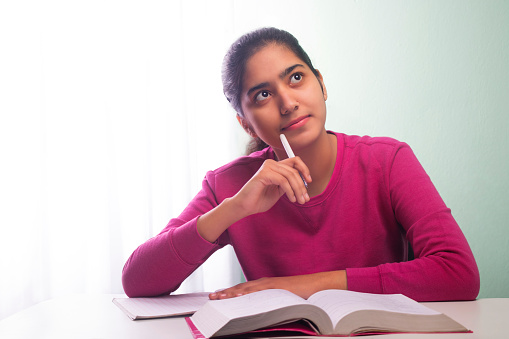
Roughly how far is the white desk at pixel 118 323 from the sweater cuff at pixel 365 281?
102 millimetres

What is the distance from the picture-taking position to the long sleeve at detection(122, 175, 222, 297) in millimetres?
1068

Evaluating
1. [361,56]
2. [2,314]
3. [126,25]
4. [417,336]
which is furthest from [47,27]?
[417,336]

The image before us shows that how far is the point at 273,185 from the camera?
3.62ft

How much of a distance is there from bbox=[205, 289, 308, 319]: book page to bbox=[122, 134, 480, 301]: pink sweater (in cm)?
25

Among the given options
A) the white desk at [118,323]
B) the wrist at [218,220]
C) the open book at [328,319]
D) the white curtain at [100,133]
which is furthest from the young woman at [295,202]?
the white curtain at [100,133]

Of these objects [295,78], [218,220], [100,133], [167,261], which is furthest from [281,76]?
[100,133]

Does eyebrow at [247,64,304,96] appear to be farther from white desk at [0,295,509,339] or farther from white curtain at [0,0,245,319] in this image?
white curtain at [0,0,245,319]

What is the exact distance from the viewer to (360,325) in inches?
24.3

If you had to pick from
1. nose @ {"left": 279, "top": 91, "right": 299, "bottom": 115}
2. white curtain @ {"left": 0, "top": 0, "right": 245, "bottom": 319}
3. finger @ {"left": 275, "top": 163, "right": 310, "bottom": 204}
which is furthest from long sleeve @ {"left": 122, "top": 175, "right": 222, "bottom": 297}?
white curtain @ {"left": 0, "top": 0, "right": 245, "bottom": 319}

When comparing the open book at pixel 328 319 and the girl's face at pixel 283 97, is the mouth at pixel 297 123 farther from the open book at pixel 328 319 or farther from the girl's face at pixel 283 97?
the open book at pixel 328 319

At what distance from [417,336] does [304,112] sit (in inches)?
26.0

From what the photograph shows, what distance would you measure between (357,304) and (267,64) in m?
0.69

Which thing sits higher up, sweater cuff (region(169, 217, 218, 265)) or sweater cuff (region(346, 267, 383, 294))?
sweater cuff (region(169, 217, 218, 265))

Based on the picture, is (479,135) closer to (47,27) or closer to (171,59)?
(171,59)
